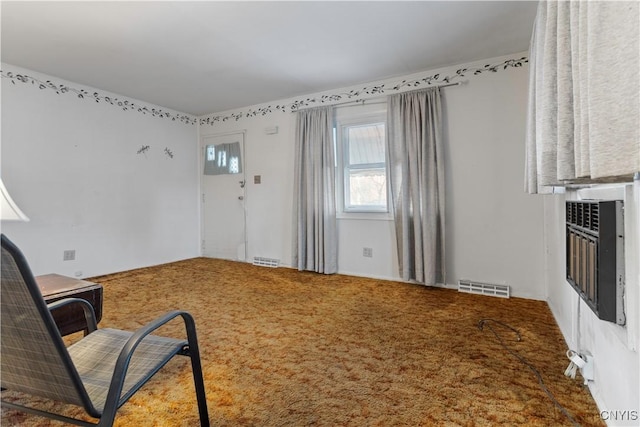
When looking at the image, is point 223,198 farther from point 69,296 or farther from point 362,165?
point 69,296

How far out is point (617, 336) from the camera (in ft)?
3.85

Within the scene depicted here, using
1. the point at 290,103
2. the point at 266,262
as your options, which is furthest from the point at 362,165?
the point at 266,262

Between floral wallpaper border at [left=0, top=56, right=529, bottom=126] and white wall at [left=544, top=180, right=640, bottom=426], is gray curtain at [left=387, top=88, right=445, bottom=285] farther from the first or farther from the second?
white wall at [left=544, top=180, right=640, bottom=426]

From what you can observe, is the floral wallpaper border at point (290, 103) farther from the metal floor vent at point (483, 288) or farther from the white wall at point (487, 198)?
the metal floor vent at point (483, 288)

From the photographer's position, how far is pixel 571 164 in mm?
1084

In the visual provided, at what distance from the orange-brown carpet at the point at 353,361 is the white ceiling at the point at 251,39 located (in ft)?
7.72

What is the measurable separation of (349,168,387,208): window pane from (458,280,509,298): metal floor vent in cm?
123

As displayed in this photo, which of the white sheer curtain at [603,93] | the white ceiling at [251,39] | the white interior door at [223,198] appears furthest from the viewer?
the white interior door at [223,198]

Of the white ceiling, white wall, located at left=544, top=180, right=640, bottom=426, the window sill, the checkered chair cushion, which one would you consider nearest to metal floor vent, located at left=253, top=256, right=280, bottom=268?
the window sill

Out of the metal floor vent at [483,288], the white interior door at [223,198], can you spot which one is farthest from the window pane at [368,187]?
the white interior door at [223,198]

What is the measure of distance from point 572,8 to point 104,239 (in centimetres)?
476

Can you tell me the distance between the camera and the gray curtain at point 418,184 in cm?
326

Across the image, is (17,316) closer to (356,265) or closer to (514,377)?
(514,377)

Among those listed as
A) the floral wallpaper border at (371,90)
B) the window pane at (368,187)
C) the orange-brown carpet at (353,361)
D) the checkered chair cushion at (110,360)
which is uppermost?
the floral wallpaper border at (371,90)
